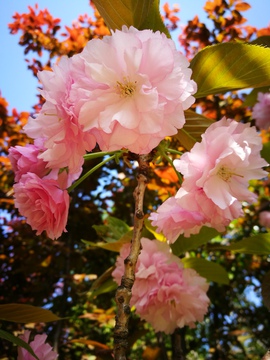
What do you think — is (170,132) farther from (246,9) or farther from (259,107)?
(246,9)

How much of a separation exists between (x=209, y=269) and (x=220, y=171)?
25.1 inches

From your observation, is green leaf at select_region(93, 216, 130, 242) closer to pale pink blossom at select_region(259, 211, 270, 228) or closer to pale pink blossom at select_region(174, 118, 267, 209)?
pale pink blossom at select_region(174, 118, 267, 209)

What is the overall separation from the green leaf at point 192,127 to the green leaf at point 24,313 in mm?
555

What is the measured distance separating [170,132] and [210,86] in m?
0.31

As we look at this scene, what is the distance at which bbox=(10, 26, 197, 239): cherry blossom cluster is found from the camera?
66cm

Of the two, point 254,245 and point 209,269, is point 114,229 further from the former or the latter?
point 254,245

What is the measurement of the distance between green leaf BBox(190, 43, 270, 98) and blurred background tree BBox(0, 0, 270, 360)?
0.96m

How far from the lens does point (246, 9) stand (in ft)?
9.09

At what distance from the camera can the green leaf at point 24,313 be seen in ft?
3.02

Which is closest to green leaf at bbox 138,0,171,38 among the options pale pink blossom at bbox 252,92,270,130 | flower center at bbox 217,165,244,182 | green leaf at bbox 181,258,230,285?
flower center at bbox 217,165,244,182

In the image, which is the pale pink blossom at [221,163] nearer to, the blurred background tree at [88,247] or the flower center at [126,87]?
the flower center at [126,87]

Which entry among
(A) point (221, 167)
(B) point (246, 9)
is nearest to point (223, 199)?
(A) point (221, 167)

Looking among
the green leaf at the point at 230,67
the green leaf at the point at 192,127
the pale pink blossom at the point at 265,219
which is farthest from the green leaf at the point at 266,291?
the pale pink blossom at the point at 265,219

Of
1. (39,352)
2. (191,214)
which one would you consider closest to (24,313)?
(39,352)
